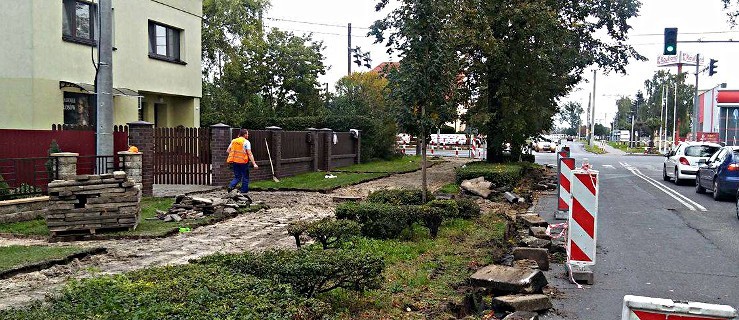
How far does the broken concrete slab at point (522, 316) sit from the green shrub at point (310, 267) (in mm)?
1259

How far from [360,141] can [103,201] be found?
21.0m

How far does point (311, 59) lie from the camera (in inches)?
1615

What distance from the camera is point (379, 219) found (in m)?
9.98

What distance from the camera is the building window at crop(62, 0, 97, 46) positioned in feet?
66.7

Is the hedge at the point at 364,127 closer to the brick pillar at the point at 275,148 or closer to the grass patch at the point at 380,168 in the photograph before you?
the grass patch at the point at 380,168

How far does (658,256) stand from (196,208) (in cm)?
842

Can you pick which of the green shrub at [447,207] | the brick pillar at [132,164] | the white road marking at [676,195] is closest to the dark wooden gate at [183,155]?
the brick pillar at [132,164]

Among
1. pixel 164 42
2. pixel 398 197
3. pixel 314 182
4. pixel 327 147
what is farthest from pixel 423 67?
pixel 164 42

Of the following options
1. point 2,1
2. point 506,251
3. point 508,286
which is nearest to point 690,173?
point 506,251

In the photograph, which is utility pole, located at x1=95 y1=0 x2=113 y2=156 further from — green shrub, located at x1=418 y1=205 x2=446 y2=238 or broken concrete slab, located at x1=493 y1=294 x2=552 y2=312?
broken concrete slab, located at x1=493 y1=294 x2=552 y2=312

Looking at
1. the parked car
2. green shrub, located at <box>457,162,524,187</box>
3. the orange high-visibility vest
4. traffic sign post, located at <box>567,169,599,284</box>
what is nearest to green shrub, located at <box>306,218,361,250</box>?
traffic sign post, located at <box>567,169,599,284</box>

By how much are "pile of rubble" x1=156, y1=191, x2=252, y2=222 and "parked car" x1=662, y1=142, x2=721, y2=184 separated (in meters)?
16.2

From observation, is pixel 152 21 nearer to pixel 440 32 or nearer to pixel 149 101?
pixel 149 101

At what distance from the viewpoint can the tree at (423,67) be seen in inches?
501
